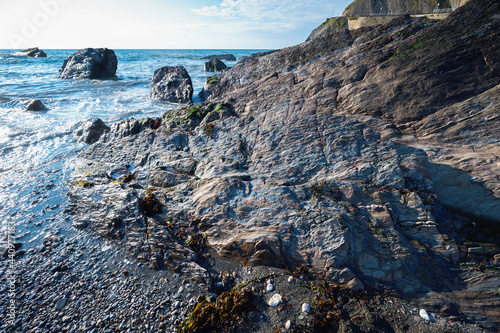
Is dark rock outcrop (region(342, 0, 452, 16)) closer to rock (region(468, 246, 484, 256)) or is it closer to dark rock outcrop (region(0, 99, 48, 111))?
rock (region(468, 246, 484, 256))

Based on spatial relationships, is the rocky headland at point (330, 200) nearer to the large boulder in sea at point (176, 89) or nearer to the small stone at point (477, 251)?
the small stone at point (477, 251)

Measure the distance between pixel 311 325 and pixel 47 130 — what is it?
12380 millimetres

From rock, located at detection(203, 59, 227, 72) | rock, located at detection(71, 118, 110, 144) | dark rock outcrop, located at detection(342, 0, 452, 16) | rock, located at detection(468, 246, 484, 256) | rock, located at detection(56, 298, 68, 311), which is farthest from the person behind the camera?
rock, located at detection(203, 59, 227, 72)

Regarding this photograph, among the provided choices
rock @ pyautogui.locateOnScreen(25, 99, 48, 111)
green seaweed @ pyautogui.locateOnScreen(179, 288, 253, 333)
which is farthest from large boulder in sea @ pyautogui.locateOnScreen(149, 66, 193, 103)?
green seaweed @ pyautogui.locateOnScreen(179, 288, 253, 333)

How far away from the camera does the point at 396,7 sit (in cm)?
2195

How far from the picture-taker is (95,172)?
21.3 feet

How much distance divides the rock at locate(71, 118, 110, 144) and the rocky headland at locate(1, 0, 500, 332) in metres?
2.32

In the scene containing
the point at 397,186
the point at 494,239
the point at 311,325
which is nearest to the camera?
the point at 311,325

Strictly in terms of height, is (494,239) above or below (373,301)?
above

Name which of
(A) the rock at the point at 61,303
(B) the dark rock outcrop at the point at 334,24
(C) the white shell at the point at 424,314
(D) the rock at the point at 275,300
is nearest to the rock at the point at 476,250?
(C) the white shell at the point at 424,314

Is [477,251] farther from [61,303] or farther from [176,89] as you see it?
[176,89]

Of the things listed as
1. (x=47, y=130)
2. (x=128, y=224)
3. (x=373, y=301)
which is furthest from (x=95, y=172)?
(x=373, y=301)

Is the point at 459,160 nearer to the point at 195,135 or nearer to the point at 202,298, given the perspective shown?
the point at 202,298

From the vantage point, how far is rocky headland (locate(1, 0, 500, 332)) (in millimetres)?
3338
